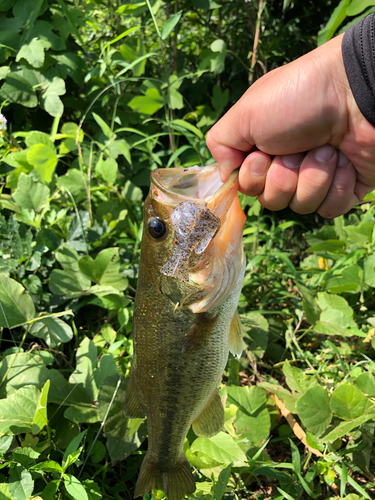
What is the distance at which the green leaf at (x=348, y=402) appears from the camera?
1.83 metres

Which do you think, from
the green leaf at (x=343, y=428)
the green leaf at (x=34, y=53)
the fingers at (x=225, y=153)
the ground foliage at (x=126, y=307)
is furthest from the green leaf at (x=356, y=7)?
the green leaf at (x=34, y=53)

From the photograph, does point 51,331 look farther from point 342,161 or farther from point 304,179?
point 342,161

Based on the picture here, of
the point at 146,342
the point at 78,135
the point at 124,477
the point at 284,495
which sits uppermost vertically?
the point at 78,135

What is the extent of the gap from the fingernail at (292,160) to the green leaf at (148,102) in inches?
72.2

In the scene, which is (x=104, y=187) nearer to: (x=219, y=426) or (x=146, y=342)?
(x=146, y=342)

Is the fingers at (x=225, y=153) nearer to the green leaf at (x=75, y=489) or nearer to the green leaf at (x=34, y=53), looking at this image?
the green leaf at (x=75, y=489)

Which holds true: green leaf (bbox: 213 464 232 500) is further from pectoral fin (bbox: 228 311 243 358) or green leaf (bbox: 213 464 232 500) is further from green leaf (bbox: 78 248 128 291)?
green leaf (bbox: 78 248 128 291)

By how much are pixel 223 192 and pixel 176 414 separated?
0.97m

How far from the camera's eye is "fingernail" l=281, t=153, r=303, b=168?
1.65 m

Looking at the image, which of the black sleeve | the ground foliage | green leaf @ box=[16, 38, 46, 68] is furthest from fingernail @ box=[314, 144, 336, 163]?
green leaf @ box=[16, 38, 46, 68]

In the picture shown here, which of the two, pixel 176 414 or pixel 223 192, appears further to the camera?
pixel 176 414

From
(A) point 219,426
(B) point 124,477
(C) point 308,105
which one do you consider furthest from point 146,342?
(C) point 308,105

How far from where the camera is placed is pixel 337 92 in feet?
4.80

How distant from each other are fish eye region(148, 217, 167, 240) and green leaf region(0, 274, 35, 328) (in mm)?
1013
